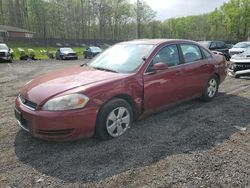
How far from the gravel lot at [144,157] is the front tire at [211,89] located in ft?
3.64

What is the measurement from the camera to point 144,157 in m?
3.68

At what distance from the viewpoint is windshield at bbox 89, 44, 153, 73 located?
4641 mm

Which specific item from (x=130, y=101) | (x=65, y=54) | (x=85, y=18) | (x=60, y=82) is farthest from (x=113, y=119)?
(x=85, y=18)

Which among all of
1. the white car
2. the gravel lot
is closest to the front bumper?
the gravel lot

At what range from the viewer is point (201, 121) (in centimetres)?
507

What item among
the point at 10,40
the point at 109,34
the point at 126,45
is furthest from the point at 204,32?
the point at 126,45

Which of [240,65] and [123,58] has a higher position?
[123,58]

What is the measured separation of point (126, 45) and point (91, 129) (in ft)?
7.12

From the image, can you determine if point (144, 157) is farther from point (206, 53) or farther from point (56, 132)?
point (206, 53)

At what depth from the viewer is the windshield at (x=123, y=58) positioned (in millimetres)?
4641

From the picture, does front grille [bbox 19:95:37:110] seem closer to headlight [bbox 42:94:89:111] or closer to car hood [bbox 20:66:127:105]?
car hood [bbox 20:66:127:105]

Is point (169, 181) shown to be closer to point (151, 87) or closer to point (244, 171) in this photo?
point (244, 171)

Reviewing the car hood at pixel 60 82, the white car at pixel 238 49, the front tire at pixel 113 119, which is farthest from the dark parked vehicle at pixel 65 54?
the front tire at pixel 113 119

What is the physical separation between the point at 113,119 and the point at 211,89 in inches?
129
